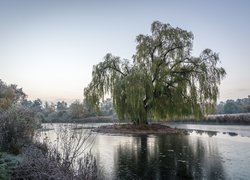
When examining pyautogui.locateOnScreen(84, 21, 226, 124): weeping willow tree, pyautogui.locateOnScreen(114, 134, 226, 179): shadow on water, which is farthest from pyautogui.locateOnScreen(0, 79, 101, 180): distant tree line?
pyautogui.locateOnScreen(84, 21, 226, 124): weeping willow tree

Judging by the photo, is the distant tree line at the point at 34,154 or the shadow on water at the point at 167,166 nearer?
the distant tree line at the point at 34,154

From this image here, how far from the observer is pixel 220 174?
797cm

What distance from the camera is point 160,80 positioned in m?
28.3

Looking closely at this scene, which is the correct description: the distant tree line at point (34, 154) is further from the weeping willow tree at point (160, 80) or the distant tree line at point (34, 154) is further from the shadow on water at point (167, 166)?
the weeping willow tree at point (160, 80)

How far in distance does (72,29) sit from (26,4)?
11.7ft

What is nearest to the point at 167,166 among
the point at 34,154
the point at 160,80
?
the point at 34,154

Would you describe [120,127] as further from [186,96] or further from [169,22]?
[169,22]

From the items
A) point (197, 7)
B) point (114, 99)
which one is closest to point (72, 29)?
point (197, 7)

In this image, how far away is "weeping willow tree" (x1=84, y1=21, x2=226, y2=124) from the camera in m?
27.4

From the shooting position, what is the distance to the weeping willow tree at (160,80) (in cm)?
2738

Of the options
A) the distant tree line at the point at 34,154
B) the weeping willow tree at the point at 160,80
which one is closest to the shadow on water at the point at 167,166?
the distant tree line at the point at 34,154

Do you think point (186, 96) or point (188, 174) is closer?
point (188, 174)

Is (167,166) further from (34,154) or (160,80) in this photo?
(160,80)

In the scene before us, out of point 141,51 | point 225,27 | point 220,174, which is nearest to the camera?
point 220,174
